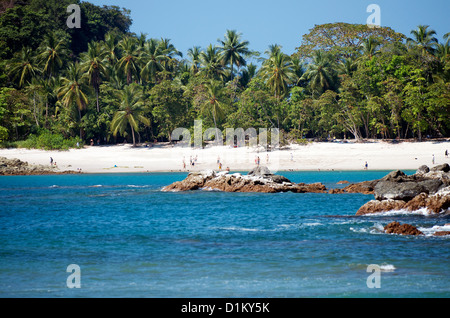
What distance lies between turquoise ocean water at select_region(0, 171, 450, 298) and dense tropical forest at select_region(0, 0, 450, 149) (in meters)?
34.5

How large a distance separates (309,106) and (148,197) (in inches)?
1429

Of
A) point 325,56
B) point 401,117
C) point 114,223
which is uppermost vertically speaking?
point 325,56

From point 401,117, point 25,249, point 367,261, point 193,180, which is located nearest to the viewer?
point 367,261

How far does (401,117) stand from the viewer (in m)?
62.9

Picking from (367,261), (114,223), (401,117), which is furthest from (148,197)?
(401,117)

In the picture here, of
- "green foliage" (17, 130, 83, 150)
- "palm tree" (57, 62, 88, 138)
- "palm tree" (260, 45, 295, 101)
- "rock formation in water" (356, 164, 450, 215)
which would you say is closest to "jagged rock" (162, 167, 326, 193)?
"rock formation in water" (356, 164, 450, 215)

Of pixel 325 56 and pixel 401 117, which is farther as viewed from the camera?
pixel 325 56

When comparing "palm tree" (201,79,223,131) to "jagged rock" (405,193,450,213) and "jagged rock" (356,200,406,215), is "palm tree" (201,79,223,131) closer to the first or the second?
"jagged rock" (356,200,406,215)

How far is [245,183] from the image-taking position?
3747cm

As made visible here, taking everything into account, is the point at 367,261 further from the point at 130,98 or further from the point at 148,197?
the point at 130,98

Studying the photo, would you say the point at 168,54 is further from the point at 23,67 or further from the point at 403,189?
the point at 403,189

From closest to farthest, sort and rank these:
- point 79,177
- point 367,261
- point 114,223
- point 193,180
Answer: point 367,261, point 114,223, point 193,180, point 79,177

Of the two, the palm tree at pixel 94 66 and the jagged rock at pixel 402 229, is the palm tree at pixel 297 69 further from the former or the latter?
the jagged rock at pixel 402 229

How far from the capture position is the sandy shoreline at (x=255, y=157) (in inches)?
2160
